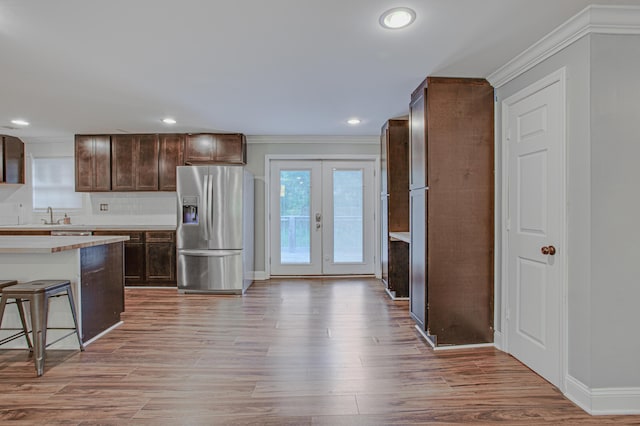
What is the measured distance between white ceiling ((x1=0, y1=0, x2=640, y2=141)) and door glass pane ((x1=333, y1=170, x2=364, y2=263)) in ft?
5.47

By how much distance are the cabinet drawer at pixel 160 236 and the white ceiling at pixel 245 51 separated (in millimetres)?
1704

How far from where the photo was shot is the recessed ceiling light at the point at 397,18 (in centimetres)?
188

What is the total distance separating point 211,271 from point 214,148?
6.00 ft

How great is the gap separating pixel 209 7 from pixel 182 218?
3.24 metres

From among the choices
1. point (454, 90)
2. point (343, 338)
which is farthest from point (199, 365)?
point (454, 90)

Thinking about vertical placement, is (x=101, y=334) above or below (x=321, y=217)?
below

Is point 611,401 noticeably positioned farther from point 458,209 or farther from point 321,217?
point 321,217

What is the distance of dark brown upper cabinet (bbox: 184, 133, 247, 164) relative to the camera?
498 cm

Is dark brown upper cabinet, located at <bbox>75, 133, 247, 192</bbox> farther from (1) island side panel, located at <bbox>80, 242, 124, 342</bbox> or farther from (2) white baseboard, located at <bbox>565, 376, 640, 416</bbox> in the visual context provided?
(2) white baseboard, located at <bbox>565, 376, 640, 416</bbox>

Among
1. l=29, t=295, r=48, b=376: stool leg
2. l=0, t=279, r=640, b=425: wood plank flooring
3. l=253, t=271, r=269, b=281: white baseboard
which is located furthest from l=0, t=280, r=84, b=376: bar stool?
l=253, t=271, r=269, b=281: white baseboard

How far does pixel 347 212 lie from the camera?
5.49m

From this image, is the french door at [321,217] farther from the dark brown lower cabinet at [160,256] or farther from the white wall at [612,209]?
the white wall at [612,209]

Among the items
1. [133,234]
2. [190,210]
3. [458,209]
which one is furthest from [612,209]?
[133,234]

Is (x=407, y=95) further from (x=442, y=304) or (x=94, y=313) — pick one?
(x=94, y=313)
